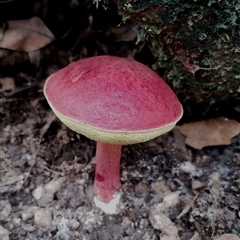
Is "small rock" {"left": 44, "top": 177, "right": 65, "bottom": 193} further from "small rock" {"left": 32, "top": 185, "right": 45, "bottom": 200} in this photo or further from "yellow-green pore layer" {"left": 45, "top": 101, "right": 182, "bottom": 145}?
"yellow-green pore layer" {"left": 45, "top": 101, "right": 182, "bottom": 145}

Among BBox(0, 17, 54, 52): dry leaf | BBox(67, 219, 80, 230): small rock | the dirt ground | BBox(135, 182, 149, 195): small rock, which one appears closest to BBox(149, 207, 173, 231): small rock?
the dirt ground

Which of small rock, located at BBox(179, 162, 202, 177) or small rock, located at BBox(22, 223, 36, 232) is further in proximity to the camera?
small rock, located at BBox(179, 162, 202, 177)

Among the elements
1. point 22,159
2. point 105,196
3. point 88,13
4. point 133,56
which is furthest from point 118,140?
point 88,13

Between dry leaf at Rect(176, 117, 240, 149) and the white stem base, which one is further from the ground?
dry leaf at Rect(176, 117, 240, 149)

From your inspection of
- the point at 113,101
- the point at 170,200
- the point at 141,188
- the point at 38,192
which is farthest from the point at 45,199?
the point at 113,101

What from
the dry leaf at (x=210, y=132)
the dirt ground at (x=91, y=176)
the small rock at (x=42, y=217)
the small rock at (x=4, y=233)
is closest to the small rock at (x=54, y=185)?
the dirt ground at (x=91, y=176)

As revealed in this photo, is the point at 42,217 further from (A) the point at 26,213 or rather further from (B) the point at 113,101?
(B) the point at 113,101
